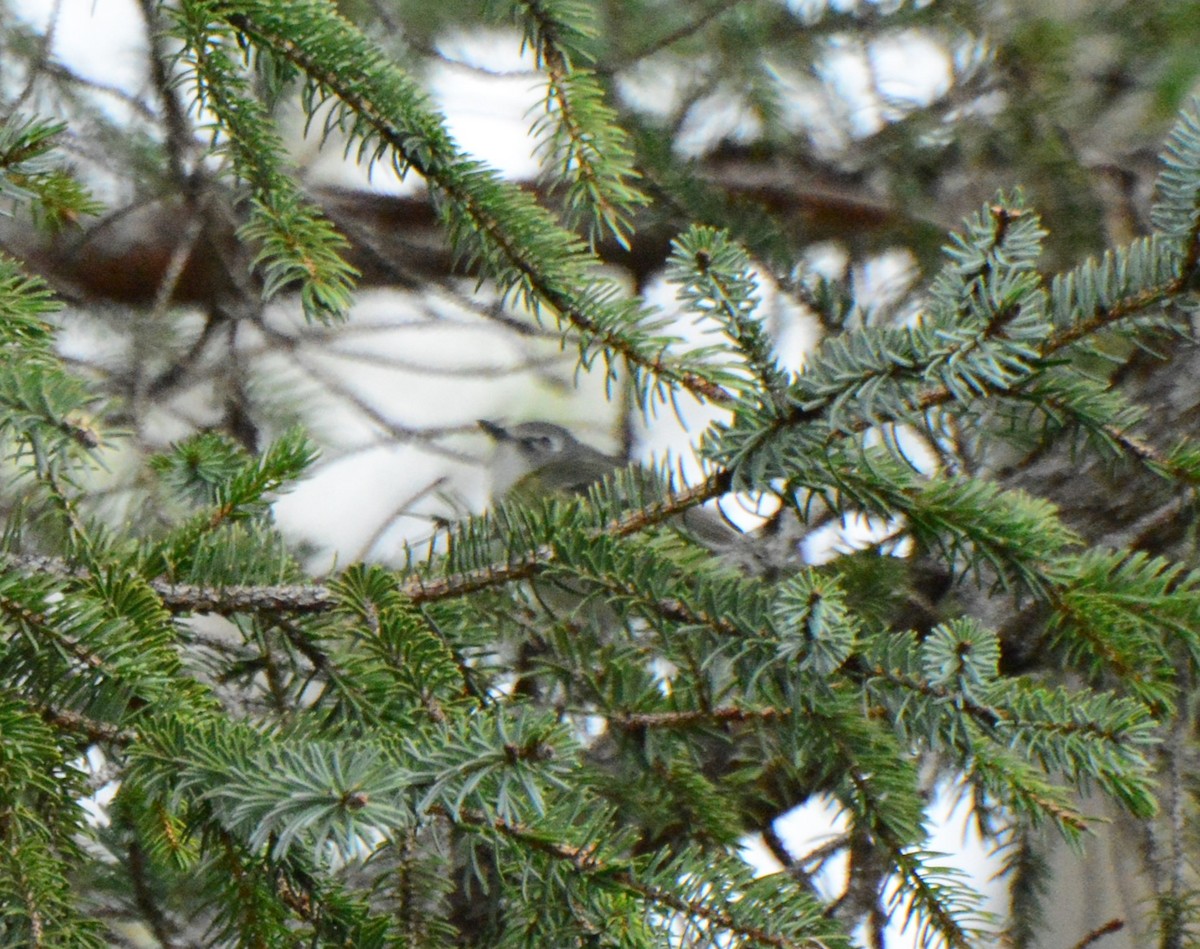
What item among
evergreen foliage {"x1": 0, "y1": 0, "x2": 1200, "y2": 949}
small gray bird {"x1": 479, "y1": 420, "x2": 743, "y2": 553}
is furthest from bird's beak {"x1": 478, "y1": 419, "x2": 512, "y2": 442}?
evergreen foliage {"x1": 0, "y1": 0, "x2": 1200, "y2": 949}

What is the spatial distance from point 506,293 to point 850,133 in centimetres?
159

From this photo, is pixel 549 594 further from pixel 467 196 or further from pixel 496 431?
pixel 496 431

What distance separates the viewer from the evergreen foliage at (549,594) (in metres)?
0.63

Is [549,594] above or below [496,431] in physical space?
below

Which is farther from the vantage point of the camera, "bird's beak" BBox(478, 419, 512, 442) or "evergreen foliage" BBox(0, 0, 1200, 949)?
"bird's beak" BBox(478, 419, 512, 442)

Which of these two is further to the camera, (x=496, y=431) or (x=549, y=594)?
(x=496, y=431)

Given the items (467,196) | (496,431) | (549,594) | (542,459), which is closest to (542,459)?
(542,459)

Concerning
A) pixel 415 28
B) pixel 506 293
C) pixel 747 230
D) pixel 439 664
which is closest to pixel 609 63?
pixel 747 230

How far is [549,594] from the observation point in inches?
38.5

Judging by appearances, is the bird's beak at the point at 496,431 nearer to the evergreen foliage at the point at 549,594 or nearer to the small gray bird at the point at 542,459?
the small gray bird at the point at 542,459

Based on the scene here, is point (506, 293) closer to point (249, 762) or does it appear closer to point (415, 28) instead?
point (249, 762)

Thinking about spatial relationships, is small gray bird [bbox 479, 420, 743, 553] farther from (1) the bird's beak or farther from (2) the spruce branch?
(2) the spruce branch

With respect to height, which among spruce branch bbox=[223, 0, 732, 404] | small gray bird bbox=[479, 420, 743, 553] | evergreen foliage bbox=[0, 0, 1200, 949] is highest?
small gray bird bbox=[479, 420, 743, 553]

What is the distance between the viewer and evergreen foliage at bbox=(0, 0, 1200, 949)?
2.06 ft
